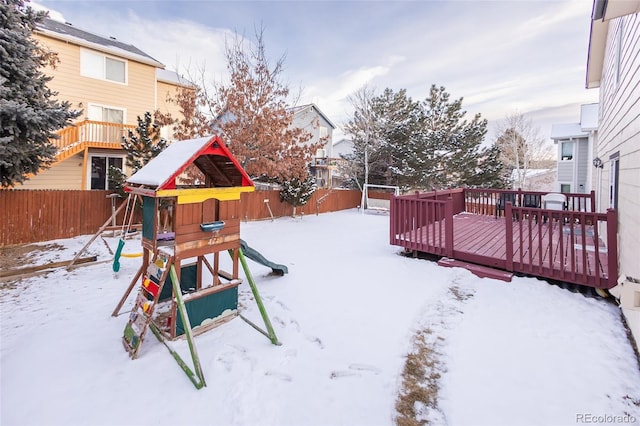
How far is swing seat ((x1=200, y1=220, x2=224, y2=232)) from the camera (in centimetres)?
338

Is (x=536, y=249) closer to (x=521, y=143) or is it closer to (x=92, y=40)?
(x=92, y=40)

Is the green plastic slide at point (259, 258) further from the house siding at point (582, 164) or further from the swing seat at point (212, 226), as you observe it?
the house siding at point (582, 164)

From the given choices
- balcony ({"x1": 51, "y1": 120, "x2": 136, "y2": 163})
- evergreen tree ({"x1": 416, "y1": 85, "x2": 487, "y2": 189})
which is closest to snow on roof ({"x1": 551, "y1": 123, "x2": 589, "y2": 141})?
evergreen tree ({"x1": 416, "y1": 85, "x2": 487, "y2": 189})

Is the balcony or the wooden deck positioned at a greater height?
the balcony

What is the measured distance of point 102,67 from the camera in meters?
12.8

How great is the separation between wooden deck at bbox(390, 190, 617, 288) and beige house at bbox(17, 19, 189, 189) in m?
9.12

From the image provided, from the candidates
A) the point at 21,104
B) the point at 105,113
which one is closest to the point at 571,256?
the point at 21,104

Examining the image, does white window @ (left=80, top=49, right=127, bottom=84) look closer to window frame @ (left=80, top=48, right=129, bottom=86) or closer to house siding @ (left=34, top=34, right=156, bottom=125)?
window frame @ (left=80, top=48, right=129, bottom=86)

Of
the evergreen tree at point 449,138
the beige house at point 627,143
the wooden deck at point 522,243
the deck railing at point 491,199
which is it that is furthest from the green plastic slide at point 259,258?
the evergreen tree at point 449,138

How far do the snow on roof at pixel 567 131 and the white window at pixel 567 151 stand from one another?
2.41 ft

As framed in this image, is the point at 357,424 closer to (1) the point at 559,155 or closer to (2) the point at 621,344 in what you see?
(2) the point at 621,344

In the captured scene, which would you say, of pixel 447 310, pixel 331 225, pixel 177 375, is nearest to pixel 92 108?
pixel 331 225

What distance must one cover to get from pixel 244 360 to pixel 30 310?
10.3 feet

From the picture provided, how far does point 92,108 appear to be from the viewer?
12.6 meters
